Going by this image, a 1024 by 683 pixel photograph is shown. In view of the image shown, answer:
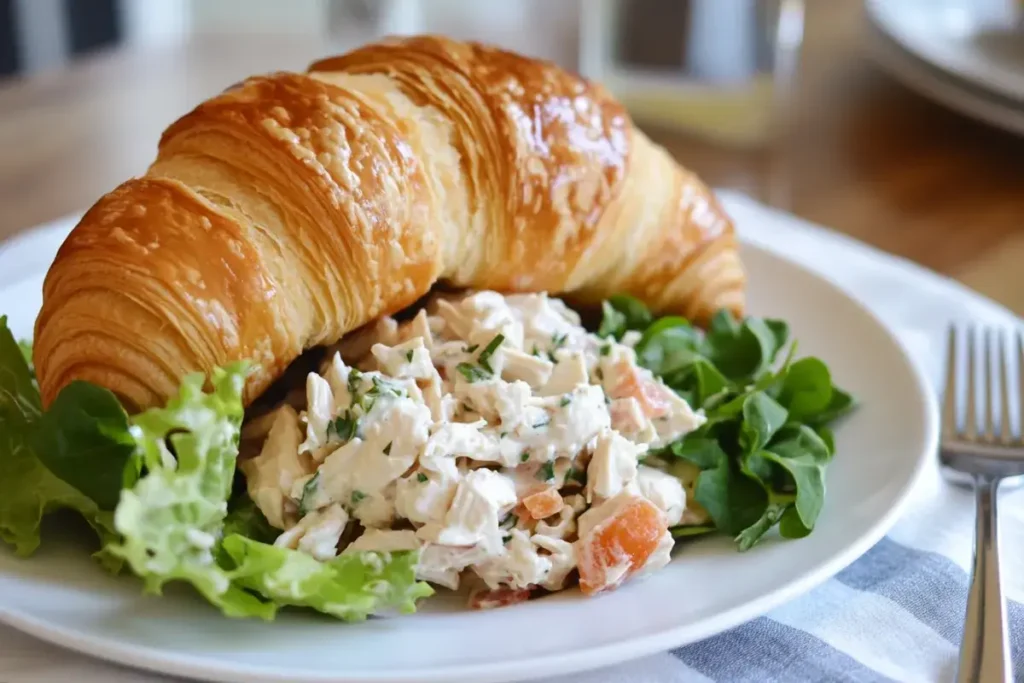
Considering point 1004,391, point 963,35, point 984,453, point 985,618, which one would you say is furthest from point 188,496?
point 963,35

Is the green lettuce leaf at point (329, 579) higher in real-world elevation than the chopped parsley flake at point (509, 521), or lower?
higher

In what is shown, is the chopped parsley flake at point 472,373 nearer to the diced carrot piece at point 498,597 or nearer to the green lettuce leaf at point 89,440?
the diced carrot piece at point 498,597

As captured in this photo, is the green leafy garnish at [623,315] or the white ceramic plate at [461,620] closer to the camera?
the white ceramic plate at [461,620]

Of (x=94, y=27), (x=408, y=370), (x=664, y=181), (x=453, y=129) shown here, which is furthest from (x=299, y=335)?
(x=94, y=27)

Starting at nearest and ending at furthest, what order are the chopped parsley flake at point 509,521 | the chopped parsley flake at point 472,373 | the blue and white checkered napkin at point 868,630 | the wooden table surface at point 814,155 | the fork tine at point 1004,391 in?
1. the blue and white checkered napkin at point 868,630
2. the chopped parsley flake at point 509,521
3. the chopped parsley flake at point 472,373
4. the fork tine at point 1004,391
5. the wooden table surface at point 814,155

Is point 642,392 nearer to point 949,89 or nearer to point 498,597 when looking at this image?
point 498,597

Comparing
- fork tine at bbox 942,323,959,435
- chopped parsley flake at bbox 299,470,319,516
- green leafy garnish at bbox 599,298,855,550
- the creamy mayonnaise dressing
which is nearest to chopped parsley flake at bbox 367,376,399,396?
the creamy mayonnaise dressing

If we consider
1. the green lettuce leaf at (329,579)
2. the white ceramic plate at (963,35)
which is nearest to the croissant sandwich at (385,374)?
the green lettuce leaf at (329,579)
